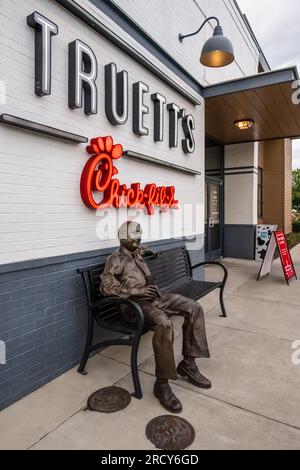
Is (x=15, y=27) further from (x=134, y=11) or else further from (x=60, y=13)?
(x=134, y=11)

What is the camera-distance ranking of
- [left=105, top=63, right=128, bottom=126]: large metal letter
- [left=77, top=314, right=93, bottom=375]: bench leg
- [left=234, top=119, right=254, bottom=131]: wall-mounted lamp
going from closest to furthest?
[left=77, top=314, right=93, bottom=375]: bench leg → [left=105, top=63, right=128, bottom=126]: large metal letter → [left=234, top=119, right=254, bottom=131]: wall-mounted lamp

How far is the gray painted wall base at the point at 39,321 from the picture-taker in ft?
8.50

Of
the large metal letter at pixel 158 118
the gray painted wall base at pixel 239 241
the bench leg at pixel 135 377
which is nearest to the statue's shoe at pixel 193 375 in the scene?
the bench leg at pixel 135 377

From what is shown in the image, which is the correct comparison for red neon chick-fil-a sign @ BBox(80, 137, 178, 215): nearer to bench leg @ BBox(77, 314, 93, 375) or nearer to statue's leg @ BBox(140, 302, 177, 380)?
bench leg @ BBox(77, 314, 93, 375)

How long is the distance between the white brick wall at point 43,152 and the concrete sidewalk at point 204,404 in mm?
1200

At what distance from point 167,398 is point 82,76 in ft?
9.83

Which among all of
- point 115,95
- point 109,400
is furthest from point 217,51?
point 109,400

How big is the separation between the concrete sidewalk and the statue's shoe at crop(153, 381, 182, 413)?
48 mm

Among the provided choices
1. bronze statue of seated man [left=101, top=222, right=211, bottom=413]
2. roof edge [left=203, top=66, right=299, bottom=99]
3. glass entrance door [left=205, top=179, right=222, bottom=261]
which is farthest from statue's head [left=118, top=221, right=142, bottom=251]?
glass entrance door [left=205, top=179, right=222, bottom=261]

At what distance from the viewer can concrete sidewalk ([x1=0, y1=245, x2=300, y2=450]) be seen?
2.17 m

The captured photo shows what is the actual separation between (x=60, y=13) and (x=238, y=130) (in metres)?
5.85

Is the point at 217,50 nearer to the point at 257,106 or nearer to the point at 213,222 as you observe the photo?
the point at 257,106

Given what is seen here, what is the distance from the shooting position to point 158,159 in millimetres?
4668
